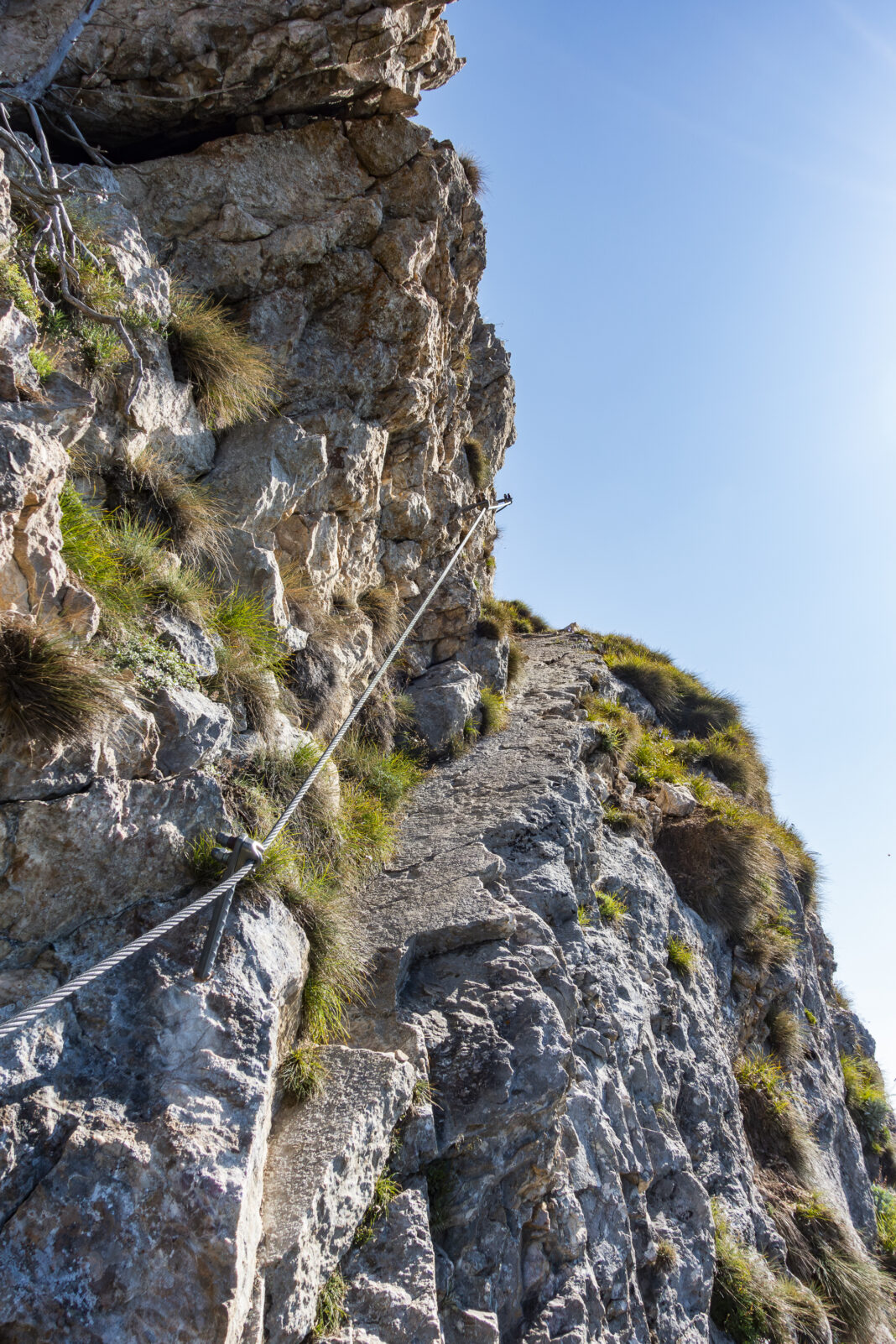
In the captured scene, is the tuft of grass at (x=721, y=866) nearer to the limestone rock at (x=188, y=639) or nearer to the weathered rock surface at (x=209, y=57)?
the limestone rock at (x=188, y=639)

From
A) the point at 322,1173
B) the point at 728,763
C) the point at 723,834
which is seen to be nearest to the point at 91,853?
the point at 322,1173

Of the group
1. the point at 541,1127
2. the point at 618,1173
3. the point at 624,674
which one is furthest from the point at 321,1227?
the point at 624,674

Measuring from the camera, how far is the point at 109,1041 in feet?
10.3

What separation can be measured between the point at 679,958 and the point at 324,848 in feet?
14.3

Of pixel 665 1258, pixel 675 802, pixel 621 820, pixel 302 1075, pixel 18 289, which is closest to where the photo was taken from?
pixel 302 1075

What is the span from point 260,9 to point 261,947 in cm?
881

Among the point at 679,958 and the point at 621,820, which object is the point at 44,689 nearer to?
the point at 621,820

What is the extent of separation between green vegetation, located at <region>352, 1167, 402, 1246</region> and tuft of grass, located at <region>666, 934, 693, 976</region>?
15.5ft

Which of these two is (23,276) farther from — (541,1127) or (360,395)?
Result: (541,1127)

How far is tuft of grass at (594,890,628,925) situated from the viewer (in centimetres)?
709

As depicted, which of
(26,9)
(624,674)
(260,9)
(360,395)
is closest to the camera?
(26,9)

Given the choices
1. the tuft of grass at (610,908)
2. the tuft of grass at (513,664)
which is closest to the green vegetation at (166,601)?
the tuft of grass at (610,908)

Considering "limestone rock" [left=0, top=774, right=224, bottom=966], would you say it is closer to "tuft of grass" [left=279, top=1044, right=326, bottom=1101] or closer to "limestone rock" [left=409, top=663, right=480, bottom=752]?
"tuft of grass" [left=279, top=1044, right=326, bottom=1101]

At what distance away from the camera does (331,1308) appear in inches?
126
